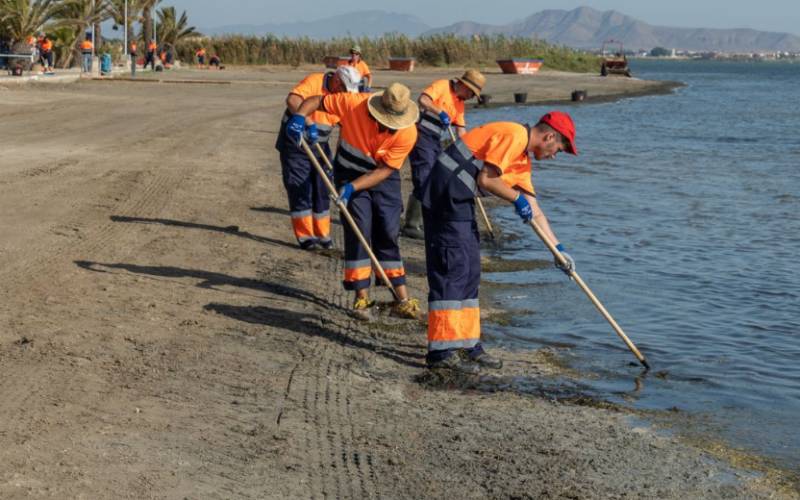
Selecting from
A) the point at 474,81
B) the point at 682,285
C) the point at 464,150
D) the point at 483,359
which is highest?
the point at 474,81

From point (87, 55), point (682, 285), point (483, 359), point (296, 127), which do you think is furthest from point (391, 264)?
point (87, 55)

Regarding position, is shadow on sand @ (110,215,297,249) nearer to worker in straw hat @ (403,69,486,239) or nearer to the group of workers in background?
the group of workers in background

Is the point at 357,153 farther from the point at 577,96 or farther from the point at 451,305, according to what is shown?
the point at 577,96

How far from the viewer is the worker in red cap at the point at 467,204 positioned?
712 centimetres

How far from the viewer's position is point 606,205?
58.7 ft

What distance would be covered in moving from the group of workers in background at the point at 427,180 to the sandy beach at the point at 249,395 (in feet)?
1.02

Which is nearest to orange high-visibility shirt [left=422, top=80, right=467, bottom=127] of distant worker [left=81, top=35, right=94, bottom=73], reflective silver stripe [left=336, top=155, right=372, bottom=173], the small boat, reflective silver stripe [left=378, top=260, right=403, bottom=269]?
reflective silver stripe [left=336, top=155, right=372, bottom=173]

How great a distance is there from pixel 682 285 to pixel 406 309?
12.6ft

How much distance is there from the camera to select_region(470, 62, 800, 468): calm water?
25.8ft

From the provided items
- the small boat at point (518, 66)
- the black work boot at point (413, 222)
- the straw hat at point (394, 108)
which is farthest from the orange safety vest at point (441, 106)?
the small boat at point (518, 66)

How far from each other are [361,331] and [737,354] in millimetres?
2896

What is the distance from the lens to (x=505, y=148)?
7.11m

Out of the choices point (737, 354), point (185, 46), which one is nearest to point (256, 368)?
point (737, 354)

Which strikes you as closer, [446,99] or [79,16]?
[446,99]
